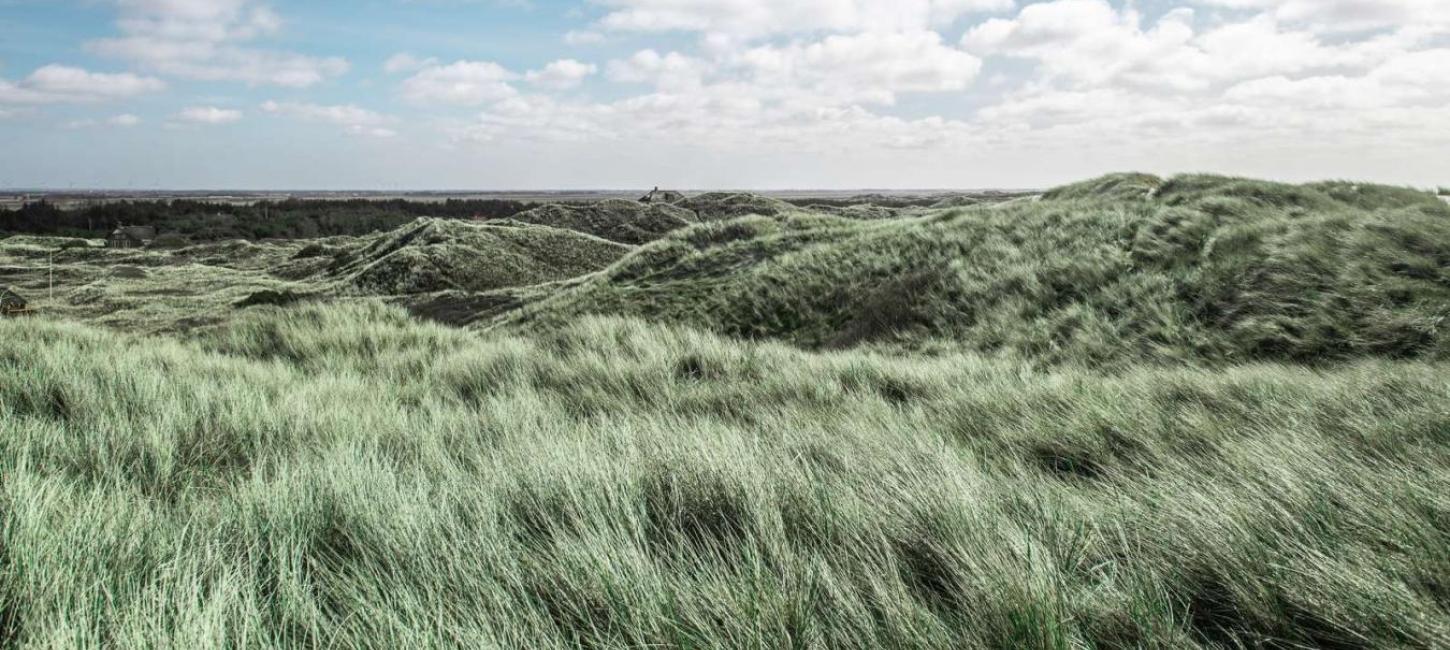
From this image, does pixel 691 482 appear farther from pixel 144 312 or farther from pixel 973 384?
pixel 144 312

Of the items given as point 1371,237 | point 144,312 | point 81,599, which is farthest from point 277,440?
point 144,312

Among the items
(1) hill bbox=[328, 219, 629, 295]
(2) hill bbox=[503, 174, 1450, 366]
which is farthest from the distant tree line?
(2) hill bbox=[503, 174, 1450, 366]

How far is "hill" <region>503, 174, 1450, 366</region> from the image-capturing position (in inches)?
326

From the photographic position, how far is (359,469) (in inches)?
114

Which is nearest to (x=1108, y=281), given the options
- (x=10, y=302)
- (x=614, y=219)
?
(x=10, y=302)

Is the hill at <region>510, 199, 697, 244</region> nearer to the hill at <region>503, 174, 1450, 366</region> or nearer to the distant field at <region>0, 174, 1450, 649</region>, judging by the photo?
the hill at <region>503, 174, 1450, 366</region>

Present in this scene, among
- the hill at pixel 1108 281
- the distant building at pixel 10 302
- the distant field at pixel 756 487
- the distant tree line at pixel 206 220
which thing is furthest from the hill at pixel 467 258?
the distant tree line at pixel 206 220

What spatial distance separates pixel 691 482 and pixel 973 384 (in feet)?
12.0

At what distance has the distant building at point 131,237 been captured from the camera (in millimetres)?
53688

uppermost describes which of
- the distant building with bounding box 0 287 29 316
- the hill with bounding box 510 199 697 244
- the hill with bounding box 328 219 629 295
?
the hill with bounding box 510 199 697 244

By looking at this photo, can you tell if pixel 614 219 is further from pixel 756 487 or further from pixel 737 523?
pixel 737 523

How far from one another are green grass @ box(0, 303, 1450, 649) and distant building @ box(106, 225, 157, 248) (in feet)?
210

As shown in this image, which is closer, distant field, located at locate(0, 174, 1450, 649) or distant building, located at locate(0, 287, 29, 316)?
distant field, located at locate(0, 174, 1450, 649)

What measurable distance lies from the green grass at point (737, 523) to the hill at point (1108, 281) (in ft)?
13.1
